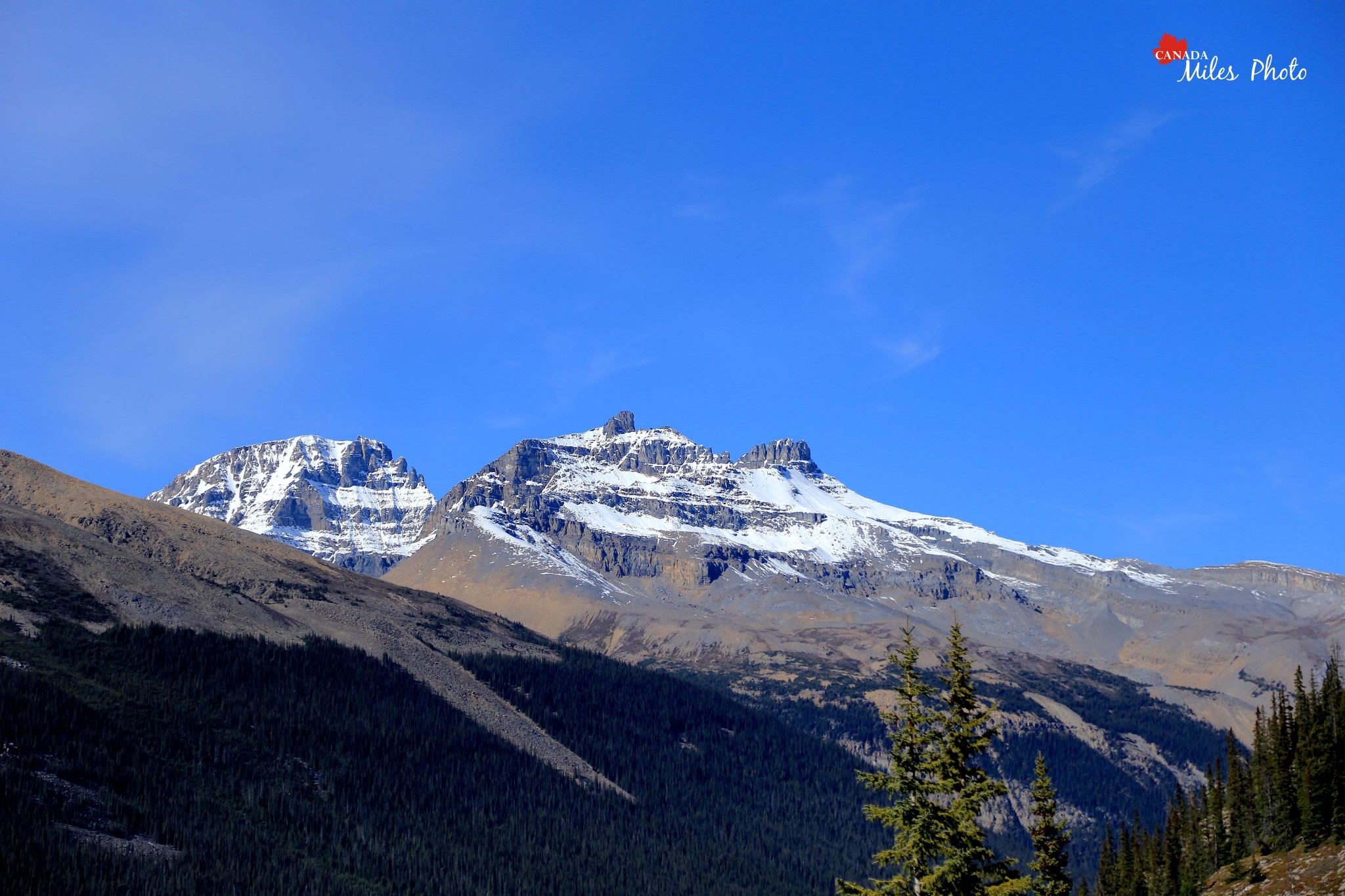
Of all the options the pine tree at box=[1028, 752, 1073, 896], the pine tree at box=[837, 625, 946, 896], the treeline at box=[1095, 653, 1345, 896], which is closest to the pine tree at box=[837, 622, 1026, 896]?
the pine tree at box=[837, 625, 946, 896]

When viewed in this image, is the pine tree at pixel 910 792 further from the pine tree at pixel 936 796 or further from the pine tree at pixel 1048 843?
the pine tree at pixel 1048 843

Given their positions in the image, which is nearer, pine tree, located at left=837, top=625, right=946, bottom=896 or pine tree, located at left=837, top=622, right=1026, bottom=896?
pine tree, located at left=837, top=622, right=1026, bottom=896

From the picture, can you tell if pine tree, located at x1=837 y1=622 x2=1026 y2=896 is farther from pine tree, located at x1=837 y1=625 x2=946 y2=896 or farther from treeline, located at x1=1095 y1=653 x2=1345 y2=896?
treeline, located at x1=1095 y1=653 x2=1345 y2=896

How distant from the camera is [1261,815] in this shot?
12650cm

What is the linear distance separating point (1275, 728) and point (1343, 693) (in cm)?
1841

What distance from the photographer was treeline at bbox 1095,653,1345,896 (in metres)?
105

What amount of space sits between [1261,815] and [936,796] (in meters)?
96.1

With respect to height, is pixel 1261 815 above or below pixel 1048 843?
above

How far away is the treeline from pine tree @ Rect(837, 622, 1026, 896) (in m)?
68.4

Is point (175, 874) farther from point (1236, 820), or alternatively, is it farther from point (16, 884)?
point (1236, 820)

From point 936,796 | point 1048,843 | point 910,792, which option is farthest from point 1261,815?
point 910,792

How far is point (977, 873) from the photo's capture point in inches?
1832

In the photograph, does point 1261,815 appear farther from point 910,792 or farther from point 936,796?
point 910,792

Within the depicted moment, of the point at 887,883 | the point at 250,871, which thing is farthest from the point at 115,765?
the point at 887,883
